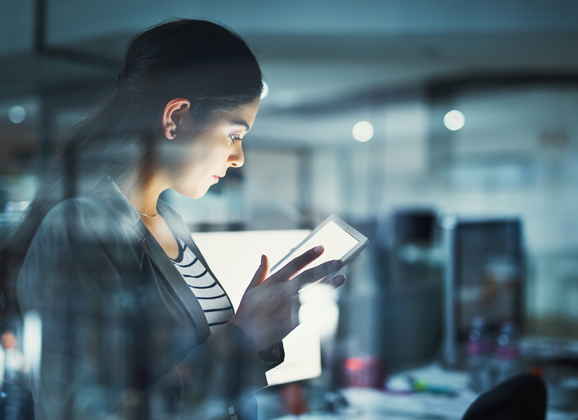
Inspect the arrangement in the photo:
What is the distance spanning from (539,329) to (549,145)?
5.95 ft

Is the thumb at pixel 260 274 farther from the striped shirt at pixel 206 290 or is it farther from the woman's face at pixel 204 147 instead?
the woman's face at pixel 204 147

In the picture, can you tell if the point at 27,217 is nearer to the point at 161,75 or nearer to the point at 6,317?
the point at 6,317

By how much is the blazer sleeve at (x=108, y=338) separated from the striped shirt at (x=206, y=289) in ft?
0.12

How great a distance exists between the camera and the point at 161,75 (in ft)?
2.29

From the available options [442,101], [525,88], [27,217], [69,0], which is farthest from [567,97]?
[27,217]

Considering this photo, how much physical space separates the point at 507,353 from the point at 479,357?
15 centimetres

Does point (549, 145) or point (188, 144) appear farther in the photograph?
point (549, 145)

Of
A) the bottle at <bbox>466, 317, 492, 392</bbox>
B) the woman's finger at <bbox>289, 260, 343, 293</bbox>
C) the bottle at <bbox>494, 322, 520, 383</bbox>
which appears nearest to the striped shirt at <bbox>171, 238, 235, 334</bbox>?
the woman's finger at <bbox>289, 260, 343, 293</bbox>

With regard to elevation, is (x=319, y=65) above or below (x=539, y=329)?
above

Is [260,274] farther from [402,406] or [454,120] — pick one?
A: [454,120]

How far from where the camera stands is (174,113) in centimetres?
70

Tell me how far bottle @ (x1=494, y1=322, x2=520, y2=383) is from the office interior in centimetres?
5

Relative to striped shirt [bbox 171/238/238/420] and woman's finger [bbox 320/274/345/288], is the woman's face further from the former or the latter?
woman's finger [bbox 320/274/345/288]

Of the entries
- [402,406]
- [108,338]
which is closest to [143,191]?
[108,338]
